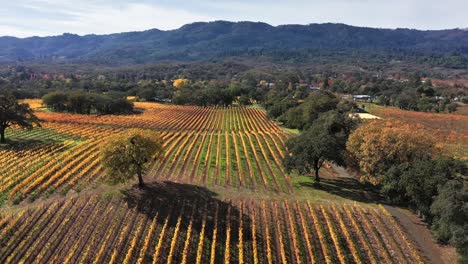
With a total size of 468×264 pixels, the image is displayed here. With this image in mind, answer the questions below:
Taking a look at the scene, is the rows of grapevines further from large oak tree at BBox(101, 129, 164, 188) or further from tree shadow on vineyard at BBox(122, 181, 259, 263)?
large oak tree at BBox(101, 129, 164, 188)

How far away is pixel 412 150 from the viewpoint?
44594mm

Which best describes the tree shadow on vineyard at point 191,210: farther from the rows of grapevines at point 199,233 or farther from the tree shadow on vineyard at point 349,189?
the tree shadow on vineyard at point 349,189

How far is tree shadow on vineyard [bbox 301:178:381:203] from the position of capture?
46250 millimetres

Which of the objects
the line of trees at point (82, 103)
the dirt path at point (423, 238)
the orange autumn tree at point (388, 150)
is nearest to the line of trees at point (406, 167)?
the orange autumn tree at point (388, 150)

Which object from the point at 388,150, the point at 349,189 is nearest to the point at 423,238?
the point at 388,150

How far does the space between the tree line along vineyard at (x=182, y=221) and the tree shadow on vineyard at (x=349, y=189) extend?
3.30m

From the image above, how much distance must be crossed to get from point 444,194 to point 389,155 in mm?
10918

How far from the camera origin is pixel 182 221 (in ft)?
123

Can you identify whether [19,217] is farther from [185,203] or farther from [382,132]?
[382,132]

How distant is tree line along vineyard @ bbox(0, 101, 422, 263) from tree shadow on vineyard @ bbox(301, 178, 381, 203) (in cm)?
330

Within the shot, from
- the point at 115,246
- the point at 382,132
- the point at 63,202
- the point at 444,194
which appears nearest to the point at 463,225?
the point at 444,194

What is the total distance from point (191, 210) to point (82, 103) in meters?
102

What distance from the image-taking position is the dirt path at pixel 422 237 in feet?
108

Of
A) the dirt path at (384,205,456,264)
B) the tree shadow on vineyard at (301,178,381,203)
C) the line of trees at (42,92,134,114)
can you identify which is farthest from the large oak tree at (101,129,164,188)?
the line of trees at (42,92,134,114)
